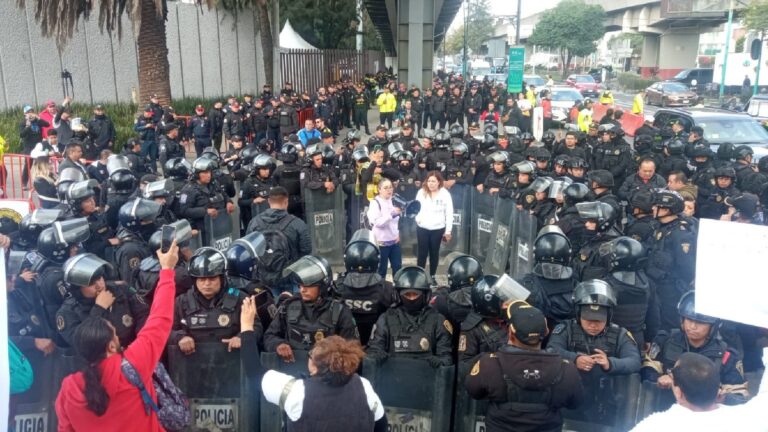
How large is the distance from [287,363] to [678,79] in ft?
153

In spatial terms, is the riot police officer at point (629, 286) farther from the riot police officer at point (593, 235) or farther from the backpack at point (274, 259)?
the backpack at point (274, 259)

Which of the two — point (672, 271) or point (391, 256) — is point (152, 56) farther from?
point (672, 271)

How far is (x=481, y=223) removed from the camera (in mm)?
9648

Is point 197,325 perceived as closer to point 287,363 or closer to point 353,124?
point 287,363

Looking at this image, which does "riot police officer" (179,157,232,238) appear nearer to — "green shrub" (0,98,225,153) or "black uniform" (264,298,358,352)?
"black uniform" (264,298,358,352)

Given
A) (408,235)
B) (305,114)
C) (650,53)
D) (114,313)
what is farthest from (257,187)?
(650,53)

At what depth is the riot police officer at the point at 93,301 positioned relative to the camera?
14.3 ft

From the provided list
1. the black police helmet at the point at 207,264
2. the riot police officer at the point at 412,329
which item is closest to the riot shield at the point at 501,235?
the riot police officer at the point at 412,329

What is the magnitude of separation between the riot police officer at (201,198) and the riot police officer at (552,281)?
444 cm

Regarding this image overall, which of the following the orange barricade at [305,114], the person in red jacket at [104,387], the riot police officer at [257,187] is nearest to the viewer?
the person in red jacket at [104,387]

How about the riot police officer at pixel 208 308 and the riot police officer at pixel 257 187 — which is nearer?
the riot police officer at pixel 208 308

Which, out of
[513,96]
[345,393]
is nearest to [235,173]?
[345,393]

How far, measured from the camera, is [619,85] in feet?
197

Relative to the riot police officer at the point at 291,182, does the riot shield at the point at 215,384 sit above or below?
below
